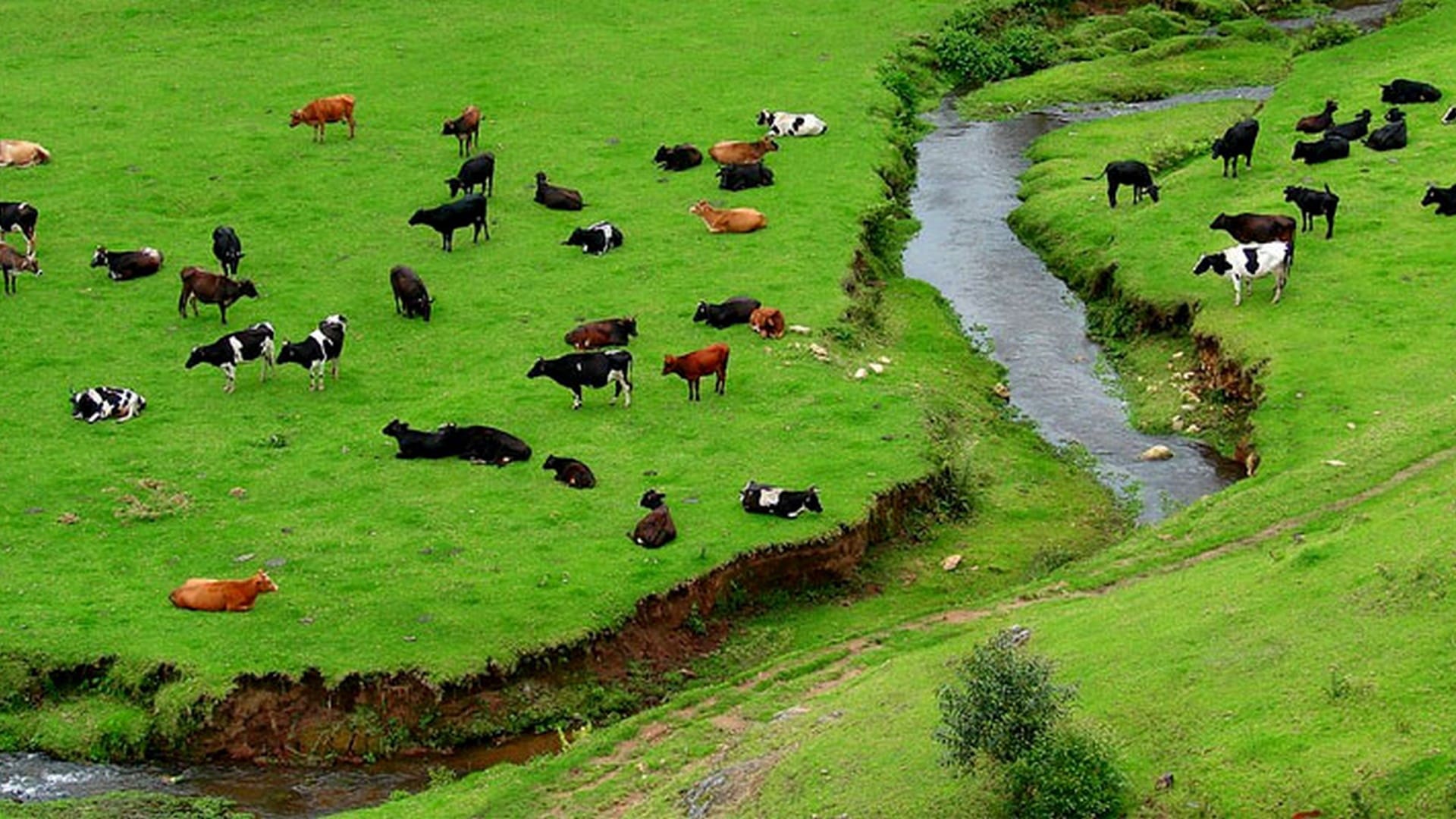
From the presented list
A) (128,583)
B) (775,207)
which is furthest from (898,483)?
(775,207)

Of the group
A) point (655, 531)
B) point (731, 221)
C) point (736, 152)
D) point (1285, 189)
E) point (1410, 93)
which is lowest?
point (655, 531)

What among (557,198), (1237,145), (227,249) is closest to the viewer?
(227,249)

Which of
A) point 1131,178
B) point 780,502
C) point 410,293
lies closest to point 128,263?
point 410,293

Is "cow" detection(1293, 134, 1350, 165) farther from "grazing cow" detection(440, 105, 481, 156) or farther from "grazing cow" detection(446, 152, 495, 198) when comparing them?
"grazing cow" detection(440, 105, 481, 156)

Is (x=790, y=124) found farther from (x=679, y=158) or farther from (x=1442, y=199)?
(x=1442, y=199)

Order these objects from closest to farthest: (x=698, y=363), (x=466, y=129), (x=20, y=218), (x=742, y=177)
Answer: (x=698, y=363), (x=20, y=218), (x=742, y=177), (x=466, y=129)

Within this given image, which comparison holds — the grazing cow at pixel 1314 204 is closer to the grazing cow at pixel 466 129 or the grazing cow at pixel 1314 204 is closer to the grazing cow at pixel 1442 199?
the grazing cow at pixel 1442 199

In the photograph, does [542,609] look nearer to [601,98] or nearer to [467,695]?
[467,695]
